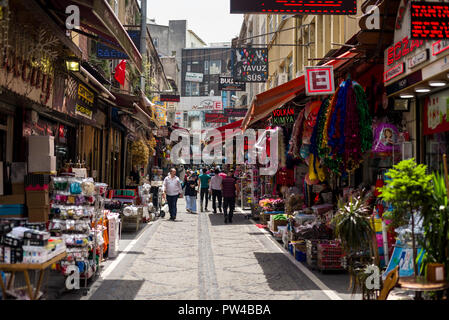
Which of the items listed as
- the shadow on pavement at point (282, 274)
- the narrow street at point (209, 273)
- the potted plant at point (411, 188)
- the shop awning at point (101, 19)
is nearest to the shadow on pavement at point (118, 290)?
the narrow street at point (209, 273)

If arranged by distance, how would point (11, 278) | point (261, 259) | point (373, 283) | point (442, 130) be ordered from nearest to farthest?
point (11, 278)
point (373, 283)
point (442, 130)
point (261, 259)

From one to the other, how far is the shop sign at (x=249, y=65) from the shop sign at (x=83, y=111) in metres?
7.79

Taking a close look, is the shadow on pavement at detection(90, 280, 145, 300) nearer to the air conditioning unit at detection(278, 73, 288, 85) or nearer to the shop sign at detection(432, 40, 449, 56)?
the shop sign at detection(432, 40, 449, 56)

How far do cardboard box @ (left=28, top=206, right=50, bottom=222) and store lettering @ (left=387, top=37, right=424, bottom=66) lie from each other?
654 cm

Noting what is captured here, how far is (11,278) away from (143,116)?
1367 cm

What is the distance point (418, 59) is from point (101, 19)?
4.81 metres

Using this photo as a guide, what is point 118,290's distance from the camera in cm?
785

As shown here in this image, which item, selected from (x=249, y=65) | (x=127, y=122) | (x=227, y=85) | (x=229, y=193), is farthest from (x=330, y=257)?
(x=227, y=85)

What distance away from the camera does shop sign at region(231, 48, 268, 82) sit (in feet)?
66.8

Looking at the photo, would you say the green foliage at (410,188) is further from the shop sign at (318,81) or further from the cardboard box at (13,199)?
the cardboard box at (13,199)

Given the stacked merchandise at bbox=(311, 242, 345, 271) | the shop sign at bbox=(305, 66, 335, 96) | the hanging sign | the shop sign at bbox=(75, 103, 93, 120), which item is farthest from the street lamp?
the stacked merchandise at bbox=(311, 242, 345, 271)
